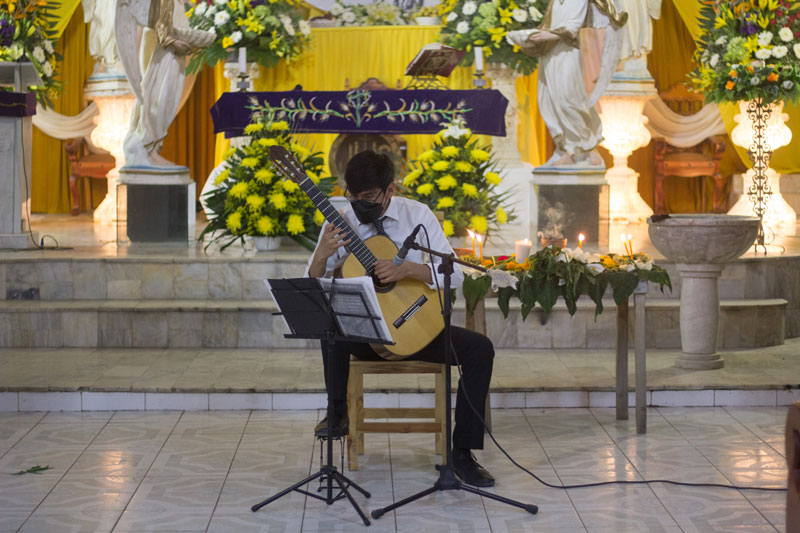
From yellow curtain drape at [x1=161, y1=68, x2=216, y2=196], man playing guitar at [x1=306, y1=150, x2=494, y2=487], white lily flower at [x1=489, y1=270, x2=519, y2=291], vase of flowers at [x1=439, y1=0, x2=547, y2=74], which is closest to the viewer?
man playing guitar at [x1=306, y1=150, x2=494, y2=487]

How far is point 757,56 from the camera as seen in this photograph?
26.8 feet

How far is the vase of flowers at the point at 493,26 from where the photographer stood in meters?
8.65

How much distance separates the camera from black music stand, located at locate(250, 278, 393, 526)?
3.90 meters

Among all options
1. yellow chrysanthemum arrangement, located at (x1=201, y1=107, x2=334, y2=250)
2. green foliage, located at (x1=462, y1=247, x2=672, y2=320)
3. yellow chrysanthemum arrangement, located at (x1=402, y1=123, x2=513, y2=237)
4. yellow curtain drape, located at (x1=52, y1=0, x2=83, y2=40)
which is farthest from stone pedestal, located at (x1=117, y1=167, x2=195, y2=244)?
green foliage, located at (x1=462, y1=247, x2=672, y2=320)

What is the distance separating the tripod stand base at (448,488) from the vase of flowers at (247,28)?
5.31 m

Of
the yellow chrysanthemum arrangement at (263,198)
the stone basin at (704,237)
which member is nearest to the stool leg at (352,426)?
the stone basin at (704,237)

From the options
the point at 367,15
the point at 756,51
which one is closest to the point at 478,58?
the point at 756,51

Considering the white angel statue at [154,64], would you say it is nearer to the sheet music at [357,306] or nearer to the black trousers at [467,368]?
the black trousers at [467,368]

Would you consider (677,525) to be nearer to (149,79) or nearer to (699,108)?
(149,79)

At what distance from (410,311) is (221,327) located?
2636 millimetres

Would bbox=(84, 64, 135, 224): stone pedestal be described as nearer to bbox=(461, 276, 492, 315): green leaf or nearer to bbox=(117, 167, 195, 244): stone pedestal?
bbox=(117, 167, 195, 244): stone pedestal

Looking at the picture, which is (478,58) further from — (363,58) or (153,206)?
(153,206)

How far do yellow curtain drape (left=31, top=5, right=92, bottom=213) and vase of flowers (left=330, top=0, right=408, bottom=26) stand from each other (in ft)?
9.27

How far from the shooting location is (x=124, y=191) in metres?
8.69
